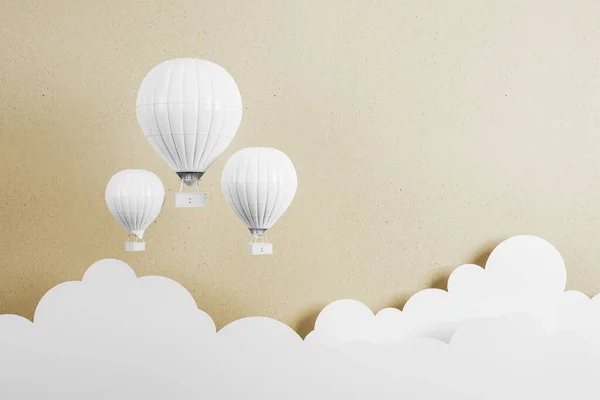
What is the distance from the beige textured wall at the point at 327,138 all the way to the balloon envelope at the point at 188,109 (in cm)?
50

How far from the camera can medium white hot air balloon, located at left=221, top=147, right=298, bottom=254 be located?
1.58m

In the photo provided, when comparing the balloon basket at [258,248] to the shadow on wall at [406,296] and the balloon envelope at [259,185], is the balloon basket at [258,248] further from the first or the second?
the shadow on wall at [406,296]

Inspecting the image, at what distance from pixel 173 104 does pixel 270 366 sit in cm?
94

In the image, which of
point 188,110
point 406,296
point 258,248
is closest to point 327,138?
point 258,248

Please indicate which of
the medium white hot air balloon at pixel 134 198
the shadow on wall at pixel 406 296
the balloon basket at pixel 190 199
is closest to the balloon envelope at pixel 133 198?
the medium white hot air balloon at pixel 134 198

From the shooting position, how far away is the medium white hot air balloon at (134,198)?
1696 millimetres

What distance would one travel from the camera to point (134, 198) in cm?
170

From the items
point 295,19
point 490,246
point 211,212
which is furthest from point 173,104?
point 490,246

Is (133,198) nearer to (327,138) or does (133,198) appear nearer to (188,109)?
(188,109)

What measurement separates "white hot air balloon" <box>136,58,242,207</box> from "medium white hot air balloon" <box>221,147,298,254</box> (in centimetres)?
14

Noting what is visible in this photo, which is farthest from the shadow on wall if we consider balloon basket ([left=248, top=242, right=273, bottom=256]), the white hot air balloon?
the white hot air balloon

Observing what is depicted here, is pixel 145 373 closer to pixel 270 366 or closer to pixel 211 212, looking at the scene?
pixel 270 366

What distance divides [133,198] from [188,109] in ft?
1.44

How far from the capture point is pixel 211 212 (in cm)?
197
